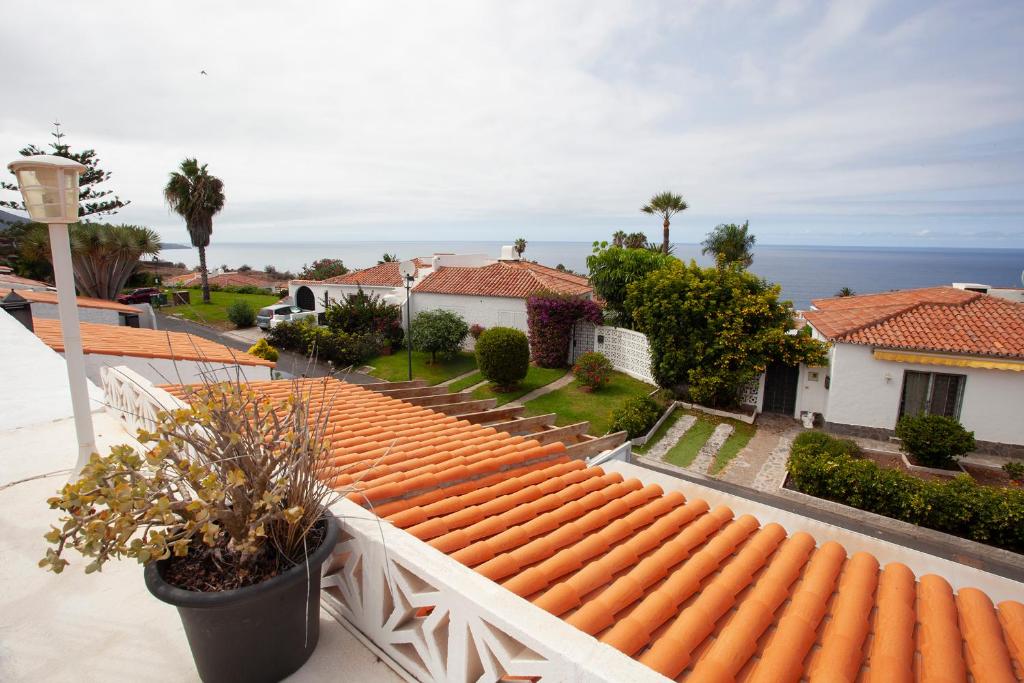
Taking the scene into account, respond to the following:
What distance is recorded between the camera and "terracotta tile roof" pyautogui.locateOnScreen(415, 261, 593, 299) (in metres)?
28.0

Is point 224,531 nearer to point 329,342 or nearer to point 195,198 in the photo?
point 329,342

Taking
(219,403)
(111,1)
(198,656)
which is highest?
(111,1)

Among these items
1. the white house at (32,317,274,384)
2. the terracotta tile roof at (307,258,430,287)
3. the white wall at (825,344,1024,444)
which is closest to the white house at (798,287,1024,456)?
the white wall at (825,344,1024,444)

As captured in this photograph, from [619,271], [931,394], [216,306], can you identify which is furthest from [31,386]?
[216,306]

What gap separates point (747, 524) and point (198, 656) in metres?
4.47

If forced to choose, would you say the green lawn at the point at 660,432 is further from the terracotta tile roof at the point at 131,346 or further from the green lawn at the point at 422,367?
the terracotta tile roof at the point at 131,346

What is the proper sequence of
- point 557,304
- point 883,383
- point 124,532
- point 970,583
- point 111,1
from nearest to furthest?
1. point 124,532
2. point 970,583
3. point 111,1
4. point 883,383
5. point 557,304

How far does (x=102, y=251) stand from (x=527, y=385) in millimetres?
24449

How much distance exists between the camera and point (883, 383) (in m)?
16.9

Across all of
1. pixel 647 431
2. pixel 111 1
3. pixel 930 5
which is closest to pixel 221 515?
pixel 111 1

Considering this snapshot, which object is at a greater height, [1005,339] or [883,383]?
[1005,339]

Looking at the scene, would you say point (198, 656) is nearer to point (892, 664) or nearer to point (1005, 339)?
point (892, 664)

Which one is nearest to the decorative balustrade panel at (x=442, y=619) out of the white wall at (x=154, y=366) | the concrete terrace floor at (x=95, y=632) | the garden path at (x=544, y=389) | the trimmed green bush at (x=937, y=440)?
the concrete terrace floor at (x=95, y=632)

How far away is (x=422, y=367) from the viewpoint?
86.9 ft
